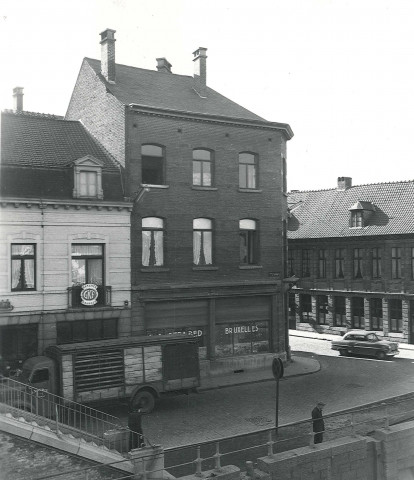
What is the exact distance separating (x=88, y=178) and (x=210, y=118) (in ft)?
21.6

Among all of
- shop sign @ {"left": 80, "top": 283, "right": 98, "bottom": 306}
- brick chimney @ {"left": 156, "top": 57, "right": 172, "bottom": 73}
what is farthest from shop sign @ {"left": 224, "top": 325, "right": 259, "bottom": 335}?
brick chimney @ {"left": 156, "top": 57, "right": 172, "bottom": 73}

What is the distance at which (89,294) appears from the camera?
2167cm

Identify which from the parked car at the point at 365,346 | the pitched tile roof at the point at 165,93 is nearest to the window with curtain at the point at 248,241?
the pitched tile roof at the point at 165,93

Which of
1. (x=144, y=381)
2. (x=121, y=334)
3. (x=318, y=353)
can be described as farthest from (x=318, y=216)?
(x=144, y=381)

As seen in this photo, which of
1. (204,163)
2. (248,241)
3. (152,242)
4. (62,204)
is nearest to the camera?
(62,204)

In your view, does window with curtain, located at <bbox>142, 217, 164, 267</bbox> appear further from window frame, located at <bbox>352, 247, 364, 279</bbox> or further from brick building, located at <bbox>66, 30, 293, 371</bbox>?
window frame, located at <bbox>352, 247, 364, 279</bbox>

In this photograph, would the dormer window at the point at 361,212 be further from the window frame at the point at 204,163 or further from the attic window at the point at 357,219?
the window frame at the point at 204,163

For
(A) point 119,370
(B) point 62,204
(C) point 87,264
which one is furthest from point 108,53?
(A) point 119,370

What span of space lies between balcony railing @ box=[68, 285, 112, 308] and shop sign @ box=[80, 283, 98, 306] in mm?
42

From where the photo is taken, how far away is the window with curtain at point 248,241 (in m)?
26.0

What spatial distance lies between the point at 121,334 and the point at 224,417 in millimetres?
6159

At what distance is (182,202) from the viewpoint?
24.2 metres

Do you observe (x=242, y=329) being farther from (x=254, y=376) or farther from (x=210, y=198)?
(x=210, y=198)

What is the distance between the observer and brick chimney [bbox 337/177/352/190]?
42.0 metres
